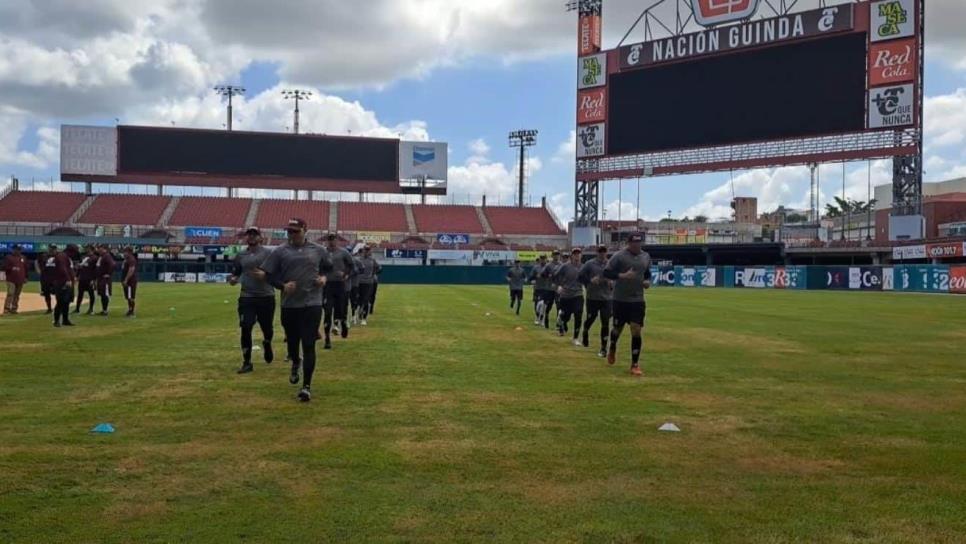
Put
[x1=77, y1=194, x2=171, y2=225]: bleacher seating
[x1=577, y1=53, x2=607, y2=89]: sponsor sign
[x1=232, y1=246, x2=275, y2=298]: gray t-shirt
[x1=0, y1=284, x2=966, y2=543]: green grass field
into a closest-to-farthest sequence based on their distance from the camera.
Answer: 1. [x1=0, y1=284, x2=966, y2=543]: green grass field
2. [x1=232, y1=246, x2=275, y2=298]: gray t-shirt
3. [x1=577, y1=53, x2=607, y2=89]: sponsor sign
4. [x1=77, y1=194, x2=171, y2=225]: bleacher seating

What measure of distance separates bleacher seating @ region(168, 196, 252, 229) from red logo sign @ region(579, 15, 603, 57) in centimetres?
3484

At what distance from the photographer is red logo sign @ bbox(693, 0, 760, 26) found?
5634 centimetres

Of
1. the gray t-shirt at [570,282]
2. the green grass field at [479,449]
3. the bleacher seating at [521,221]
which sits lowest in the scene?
the green grass field at [479,449]

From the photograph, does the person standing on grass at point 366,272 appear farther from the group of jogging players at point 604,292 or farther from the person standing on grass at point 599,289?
the person standing on grass at point 599,289

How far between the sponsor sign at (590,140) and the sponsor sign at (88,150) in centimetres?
4523

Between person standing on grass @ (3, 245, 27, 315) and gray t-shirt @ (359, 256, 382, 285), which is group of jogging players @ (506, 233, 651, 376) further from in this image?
person standing on grass @ (3, 245, 27, 315)

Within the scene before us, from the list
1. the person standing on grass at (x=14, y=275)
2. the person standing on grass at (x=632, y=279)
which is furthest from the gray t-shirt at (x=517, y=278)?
the person standing on grass at (x=14, y=275)

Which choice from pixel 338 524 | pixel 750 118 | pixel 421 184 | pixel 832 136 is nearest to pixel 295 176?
pixel 421 184

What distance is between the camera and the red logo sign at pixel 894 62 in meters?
50.6

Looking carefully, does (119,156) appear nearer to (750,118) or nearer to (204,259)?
(204,259)

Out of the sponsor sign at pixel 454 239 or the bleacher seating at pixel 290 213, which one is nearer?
the sponsor sign at pixel 454 239

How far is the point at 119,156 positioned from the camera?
79750mm

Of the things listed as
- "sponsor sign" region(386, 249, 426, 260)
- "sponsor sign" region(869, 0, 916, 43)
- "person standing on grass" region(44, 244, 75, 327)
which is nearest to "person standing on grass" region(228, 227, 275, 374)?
"person standing on grass" region(44, 244, 75, 327)

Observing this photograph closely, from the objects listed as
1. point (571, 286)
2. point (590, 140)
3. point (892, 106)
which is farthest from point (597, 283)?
point (590, 140)
